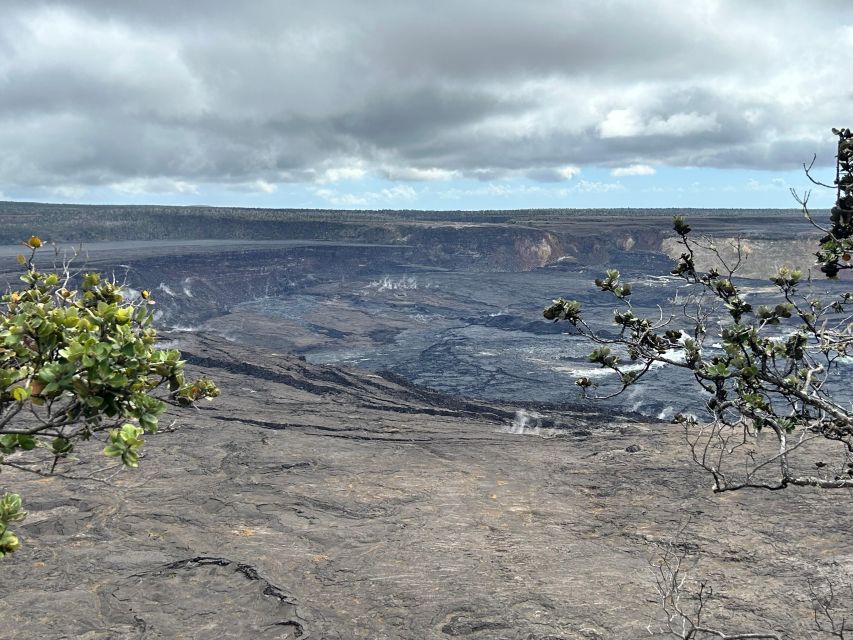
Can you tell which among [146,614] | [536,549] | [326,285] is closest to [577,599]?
[536,549]

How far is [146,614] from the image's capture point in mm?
10133

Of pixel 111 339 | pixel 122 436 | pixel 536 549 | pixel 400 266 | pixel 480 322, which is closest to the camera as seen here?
pixel 122 436

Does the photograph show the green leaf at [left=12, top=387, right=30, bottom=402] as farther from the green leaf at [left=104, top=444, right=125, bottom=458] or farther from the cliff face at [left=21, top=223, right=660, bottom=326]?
the cliff face at [left=21, top=223, right=660, bottom=326]

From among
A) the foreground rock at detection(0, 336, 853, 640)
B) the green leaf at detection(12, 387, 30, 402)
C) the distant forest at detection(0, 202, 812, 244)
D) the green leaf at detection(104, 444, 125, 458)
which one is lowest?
the foreground rock at detection(0, 336, 853, 640)

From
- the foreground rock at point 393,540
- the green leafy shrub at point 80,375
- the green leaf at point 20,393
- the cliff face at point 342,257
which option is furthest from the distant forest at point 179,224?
the green leaf at point 20,393

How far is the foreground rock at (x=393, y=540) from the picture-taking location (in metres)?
10.1

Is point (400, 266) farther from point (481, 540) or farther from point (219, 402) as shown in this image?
point (481, 540)

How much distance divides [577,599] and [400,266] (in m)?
72.4

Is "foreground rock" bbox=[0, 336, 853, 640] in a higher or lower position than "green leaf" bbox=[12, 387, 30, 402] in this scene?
lower

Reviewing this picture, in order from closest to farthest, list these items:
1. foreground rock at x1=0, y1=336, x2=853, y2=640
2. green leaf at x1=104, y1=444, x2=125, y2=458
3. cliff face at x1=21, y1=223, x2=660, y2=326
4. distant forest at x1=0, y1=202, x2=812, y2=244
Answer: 1. green leaf at x1=104, y1=444, x2=125, y2=458
2. foreground rock at x1=0, y1=336, x2=853, y2=640
3. cliff face at x1=21, y1=223, x2=660, y2=326
4. distant forest at x1=0, y1=202, x2=812, y2=244

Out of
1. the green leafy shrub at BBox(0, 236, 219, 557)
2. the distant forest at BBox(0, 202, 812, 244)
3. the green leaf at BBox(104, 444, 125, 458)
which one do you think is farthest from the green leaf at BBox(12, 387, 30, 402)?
the distant forest at BBox(0, 202, 812, 244)

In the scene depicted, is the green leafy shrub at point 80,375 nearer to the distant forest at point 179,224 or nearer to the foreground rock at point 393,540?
the foreground rock at point 393,540

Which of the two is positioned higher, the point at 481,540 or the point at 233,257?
the point at 233,257

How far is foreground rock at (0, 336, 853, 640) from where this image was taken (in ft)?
33.1
